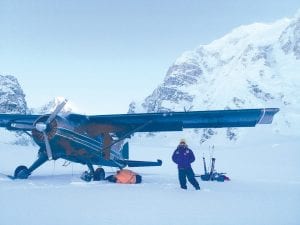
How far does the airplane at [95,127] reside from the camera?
1252 cm

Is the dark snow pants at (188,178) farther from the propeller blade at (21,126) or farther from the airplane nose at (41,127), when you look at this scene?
the propeller blade at (21,126)

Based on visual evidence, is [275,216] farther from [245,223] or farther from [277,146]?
[277,146]

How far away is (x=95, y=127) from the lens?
14.1m

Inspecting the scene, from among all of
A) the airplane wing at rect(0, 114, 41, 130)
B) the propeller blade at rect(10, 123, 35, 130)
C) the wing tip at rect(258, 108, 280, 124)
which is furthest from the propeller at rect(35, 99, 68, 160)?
the wing tip at rect(258, 108, 280, 124)

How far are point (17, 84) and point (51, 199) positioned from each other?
5526 inches

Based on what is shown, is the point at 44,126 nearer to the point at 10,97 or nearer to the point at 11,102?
the point at 11,102

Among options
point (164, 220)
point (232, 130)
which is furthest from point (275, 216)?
point (232, 130)

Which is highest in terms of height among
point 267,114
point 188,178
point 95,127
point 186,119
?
point 267,114

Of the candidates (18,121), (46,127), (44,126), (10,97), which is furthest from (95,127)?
(10,97)

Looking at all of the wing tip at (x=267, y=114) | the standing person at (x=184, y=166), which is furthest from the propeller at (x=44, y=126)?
the wing tip at (x=267, y=114)

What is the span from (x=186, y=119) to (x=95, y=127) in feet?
12.1

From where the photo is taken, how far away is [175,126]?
50.1 ft

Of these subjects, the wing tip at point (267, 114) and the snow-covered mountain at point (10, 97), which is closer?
the wing tip at point (267, 114)

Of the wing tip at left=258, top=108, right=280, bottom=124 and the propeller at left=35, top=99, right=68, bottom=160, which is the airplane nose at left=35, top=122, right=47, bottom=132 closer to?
the propeller at left=35, top=99, right=68, bottom=160
